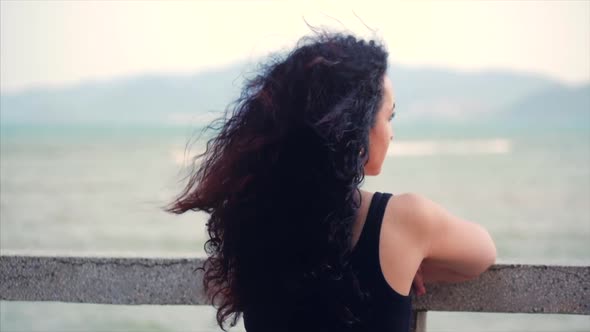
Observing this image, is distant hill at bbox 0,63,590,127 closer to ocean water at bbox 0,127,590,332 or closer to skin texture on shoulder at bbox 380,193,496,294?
ocean water at bbox 0,127,590,332


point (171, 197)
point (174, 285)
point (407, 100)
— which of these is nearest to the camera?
point (174, 285)

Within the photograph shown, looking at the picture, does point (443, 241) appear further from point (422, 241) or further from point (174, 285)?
point (174, 285)

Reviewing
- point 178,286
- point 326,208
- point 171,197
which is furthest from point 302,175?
point 171,197

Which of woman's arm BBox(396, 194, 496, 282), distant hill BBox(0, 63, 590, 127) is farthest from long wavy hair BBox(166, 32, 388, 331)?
distant hill BBox(0, 63, 590, 127)

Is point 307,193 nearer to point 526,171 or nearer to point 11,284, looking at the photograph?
point 11,284

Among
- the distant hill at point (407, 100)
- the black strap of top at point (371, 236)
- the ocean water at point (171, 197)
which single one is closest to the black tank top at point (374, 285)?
the black strap of top at point (371, 236)

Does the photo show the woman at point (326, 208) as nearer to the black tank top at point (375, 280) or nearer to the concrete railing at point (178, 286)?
the black tank top at point (375, 280)

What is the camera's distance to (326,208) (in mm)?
1826

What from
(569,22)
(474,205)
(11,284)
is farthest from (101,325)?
(569,22)

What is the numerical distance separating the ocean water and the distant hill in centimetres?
155

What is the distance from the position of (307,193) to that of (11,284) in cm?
91

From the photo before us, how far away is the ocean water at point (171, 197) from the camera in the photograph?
4824mm

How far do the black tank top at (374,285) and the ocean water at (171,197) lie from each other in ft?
1.23

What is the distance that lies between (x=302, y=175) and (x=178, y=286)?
1.75 ft
